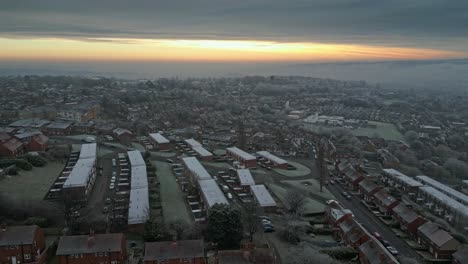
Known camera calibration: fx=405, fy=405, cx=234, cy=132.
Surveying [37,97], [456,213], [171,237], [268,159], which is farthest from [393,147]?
[37,97]

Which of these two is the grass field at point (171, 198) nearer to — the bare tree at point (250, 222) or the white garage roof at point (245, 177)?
the bare tree at point (250, 222)

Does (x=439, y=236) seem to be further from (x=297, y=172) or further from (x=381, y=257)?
(x=297, y=172)

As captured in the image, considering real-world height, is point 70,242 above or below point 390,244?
above

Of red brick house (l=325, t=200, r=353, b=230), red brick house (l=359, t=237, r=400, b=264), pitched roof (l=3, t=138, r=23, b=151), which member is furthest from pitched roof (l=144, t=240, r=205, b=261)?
pitched roof (l=3, t=138, r=23, b=151)

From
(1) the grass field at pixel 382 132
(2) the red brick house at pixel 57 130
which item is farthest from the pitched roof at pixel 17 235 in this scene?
(1) the grass field at pixel 382 132

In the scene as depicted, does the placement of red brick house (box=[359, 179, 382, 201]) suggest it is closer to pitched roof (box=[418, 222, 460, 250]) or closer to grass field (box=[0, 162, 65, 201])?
pitched roof (box=[418, 222, 460, 250])

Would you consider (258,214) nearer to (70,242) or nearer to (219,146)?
(70,242)

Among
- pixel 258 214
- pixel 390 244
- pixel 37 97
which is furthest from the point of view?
pixel 37 97

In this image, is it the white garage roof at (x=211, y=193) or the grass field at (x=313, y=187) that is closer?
the white garage roof at (x=211, y=193)

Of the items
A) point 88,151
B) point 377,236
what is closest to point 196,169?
point 88,151
